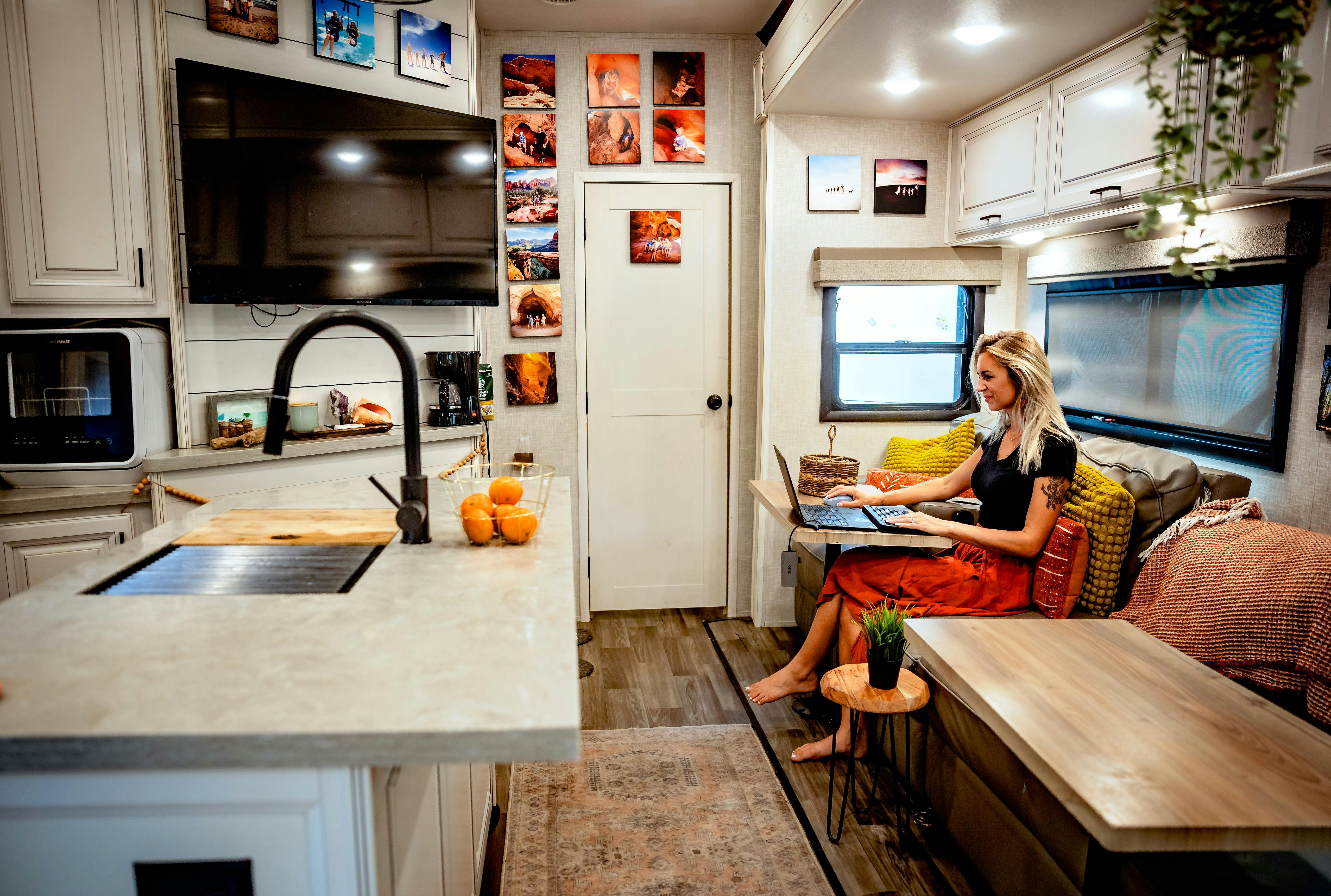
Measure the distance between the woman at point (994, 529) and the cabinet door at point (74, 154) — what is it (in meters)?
2.51

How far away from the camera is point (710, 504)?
13.7 feet

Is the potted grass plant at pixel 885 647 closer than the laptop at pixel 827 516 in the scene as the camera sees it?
Yes

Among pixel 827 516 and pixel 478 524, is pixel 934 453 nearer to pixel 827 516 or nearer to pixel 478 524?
pixel 827 516

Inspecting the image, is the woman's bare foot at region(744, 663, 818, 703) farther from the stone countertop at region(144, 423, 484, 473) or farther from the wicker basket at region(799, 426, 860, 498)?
the stone countertop at region(144, 423, 484, 473)

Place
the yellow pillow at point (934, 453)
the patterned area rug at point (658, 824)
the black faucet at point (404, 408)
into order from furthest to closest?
the yellow pillow at point (934, 453) → the patterned area rug at point (658, 824) → the black faucet at point (404, 408)

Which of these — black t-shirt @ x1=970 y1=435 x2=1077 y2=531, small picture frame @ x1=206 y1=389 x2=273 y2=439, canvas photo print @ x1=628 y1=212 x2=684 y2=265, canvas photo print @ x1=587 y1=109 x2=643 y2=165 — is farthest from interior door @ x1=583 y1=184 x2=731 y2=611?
black t-shirt @ x1=970 y1=435 x2=1077 y2=531

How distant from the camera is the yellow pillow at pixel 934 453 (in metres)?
3.53

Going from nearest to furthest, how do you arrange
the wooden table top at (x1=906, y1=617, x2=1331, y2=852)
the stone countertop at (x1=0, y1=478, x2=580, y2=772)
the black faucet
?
the stone countertop at (x1=0, y1=478, x2=580, y2=772) → the wooden table top at (x1=906, y1=617, x2=1331, y2=852) → the black faucet

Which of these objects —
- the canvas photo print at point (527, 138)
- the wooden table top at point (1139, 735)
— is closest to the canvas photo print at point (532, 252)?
the canvas photo print at point (527, 138)

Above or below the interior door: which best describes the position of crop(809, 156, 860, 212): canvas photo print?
above

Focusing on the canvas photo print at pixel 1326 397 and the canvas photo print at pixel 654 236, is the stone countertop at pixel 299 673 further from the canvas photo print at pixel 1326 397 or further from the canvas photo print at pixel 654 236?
the canvas photo print at pixel 654 236

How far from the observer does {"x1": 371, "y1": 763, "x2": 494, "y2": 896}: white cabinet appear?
111 cm

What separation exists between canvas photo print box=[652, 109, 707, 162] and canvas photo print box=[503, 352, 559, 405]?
3.52 ft

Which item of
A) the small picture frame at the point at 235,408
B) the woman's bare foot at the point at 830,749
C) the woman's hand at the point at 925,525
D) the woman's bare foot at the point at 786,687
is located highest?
the small picture frame at the point at 235,408
